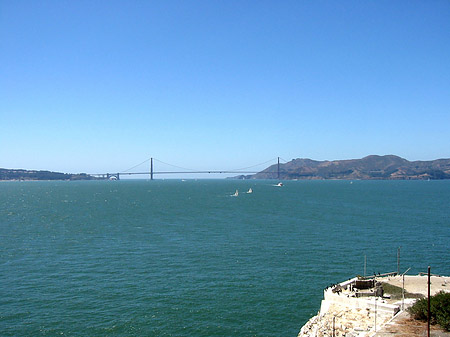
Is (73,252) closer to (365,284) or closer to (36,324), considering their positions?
(36,324)

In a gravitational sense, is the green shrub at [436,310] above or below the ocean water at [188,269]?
above

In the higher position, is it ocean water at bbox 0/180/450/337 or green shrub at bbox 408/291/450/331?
green shrub at bbox 408/291/450/331

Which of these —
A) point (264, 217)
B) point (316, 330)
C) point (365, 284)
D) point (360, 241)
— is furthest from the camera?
point (264, 217)

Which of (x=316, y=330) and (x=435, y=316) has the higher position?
(x=435, y=316)

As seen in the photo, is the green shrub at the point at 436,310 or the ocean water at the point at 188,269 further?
the ocean water at the point at 188,269

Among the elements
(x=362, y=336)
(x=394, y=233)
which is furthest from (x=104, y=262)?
(x=394, y=233)

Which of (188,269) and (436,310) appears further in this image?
(188,269)

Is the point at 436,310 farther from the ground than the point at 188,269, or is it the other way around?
the point at 436,310

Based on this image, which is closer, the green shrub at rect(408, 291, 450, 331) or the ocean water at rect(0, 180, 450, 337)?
the green shrub at rect(408, 291, 450, 331)
